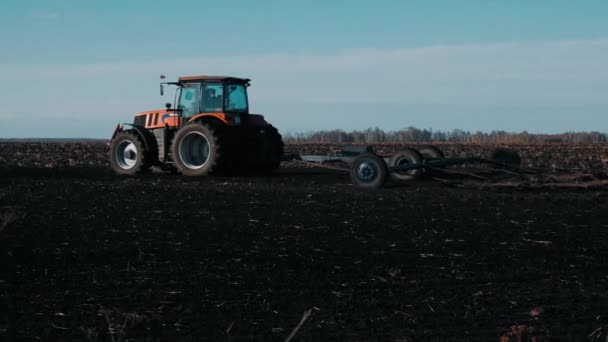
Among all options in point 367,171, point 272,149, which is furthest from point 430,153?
point 272,149

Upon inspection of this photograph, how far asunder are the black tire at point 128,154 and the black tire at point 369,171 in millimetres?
5428

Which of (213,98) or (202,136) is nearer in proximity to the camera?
(202,136)

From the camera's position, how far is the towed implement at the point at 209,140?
61.8 feet

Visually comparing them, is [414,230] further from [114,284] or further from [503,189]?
[503,189]

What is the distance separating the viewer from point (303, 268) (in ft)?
27.9

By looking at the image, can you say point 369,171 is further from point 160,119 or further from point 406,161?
point 160,119

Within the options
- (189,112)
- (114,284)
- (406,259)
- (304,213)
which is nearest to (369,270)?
(406,259)

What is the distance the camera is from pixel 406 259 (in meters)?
8.99

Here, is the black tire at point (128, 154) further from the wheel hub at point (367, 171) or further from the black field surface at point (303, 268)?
the wheel hub at point (367, 171)

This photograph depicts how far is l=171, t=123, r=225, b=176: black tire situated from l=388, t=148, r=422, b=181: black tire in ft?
11.7

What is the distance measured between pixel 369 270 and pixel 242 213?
14.0 feet

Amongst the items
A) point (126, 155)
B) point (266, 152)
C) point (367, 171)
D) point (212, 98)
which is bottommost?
point (367, 171)

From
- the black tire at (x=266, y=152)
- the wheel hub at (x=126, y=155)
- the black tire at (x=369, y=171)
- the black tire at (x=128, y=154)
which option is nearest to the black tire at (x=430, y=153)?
the black tire at (x=369, y=171)

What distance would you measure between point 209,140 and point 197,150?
2.91ft
